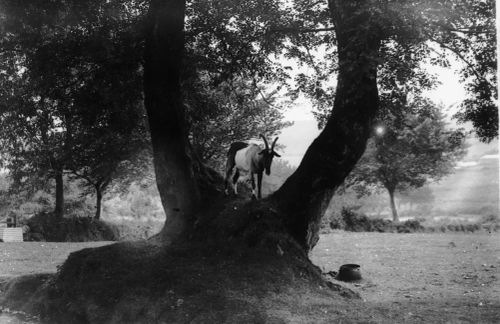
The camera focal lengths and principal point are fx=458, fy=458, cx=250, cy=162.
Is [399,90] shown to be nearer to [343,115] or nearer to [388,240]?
[343,115]

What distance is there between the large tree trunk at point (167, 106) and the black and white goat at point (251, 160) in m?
1.25

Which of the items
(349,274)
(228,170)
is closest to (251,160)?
(228,170)

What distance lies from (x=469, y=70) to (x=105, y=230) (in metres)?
23.7

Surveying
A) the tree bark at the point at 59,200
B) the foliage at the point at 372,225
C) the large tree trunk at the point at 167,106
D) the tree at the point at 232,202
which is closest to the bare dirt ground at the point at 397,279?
the tree at the point at 232,202

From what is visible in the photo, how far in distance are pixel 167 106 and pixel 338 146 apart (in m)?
4.52

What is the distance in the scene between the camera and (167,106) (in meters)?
11.7

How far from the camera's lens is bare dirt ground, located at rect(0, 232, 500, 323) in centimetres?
774

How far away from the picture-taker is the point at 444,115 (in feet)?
134

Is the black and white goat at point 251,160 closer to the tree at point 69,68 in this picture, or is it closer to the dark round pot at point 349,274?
the dark round pot at point 349,274

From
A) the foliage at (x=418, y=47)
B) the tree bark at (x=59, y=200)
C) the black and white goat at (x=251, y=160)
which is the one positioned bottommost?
the tree bark at (x=59, y=200)

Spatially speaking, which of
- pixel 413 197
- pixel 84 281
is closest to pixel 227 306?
pixel 84 281

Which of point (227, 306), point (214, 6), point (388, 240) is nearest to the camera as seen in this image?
point (227, 306)

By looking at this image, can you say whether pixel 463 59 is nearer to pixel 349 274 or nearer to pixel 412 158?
pixel 349 274

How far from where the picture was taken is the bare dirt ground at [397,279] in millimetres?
7738
